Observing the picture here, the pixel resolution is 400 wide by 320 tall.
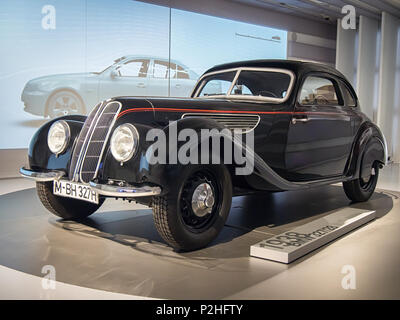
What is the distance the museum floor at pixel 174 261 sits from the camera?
2428 mm

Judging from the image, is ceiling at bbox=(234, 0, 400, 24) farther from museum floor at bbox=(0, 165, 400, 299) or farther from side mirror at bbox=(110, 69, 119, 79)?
museum floor at bbox=(0, 165, 400, 299)

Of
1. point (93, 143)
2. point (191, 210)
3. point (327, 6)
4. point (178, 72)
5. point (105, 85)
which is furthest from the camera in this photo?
point (327, 6)

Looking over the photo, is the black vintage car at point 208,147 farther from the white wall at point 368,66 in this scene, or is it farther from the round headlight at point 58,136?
the white wall at point 368,66

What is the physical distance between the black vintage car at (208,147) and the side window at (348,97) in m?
0.01

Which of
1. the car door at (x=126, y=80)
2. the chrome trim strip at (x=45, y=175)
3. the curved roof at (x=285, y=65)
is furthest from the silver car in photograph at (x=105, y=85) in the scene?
the chrome trim strip at (x=45, y=175)

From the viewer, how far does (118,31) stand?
7648mm

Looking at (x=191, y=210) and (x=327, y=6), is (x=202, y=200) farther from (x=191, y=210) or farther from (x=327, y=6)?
(x=327, y=6)

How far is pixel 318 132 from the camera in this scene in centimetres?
438

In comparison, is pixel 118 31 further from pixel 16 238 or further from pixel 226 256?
pixel 226 256

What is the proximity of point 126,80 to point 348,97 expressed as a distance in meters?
4.25

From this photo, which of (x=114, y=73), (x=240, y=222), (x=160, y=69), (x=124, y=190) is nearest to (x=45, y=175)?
(x=124, y=190)
